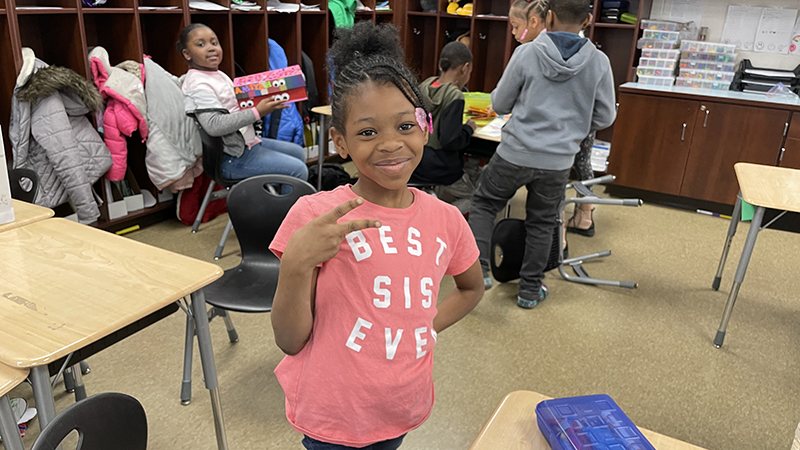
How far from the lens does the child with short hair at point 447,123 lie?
2986 millimetres

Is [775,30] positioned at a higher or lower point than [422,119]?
higher

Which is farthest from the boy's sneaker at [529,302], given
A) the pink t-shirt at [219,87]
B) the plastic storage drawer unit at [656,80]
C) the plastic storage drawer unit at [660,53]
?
the plastic storage drawer unit at [660,53]

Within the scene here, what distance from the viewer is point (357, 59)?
101cm

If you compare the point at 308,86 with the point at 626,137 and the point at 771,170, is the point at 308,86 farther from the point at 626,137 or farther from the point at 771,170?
the point at 771,170

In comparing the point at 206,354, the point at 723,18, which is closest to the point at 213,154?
the point at 206,354

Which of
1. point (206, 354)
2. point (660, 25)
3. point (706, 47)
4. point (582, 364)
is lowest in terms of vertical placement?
point (582, 364)

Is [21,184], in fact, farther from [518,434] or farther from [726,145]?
[726,145]

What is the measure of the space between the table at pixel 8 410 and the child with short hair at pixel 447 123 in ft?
6.99

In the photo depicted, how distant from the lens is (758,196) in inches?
87.9

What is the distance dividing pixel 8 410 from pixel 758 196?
2430 millimetres

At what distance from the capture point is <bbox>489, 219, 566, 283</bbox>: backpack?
107 inches

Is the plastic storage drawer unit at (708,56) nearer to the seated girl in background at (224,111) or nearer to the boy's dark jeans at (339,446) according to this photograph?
the seated girl in background at (224,111)

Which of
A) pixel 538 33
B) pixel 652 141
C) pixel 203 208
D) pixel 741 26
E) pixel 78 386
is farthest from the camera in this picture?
pixel 741 26

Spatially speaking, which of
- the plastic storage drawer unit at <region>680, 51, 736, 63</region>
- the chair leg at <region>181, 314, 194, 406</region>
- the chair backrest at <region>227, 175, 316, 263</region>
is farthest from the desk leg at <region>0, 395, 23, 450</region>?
the plastic storage drawer unit at <region>680, 51, 736, 63</region>
